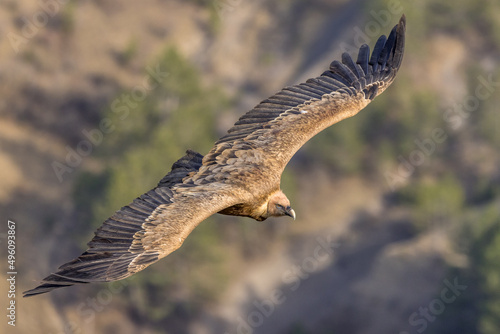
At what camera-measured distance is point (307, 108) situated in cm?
2078

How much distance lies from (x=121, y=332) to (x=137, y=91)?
2056 centimetres

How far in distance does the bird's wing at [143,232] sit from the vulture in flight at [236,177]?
0.02 m

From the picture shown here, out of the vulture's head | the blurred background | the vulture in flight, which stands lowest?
the vulture's head

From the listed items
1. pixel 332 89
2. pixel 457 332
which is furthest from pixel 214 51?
pixel 332 89

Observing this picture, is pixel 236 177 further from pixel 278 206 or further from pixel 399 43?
pixel 399 43

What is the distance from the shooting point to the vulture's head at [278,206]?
62.3 feet

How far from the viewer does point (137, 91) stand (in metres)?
69.1

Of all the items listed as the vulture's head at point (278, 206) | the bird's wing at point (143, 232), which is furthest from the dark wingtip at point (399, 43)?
the bird's wing at point (143, 232)

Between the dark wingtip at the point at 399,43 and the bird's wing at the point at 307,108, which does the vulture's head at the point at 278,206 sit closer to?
the bird's wing at the point at 307,108

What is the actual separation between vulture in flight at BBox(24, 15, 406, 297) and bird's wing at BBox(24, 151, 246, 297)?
2 centimetres

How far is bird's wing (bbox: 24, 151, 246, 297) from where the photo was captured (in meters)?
15.6

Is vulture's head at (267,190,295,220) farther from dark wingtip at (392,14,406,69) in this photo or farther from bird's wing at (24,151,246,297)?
dark wingtip at (392,14,406,69)

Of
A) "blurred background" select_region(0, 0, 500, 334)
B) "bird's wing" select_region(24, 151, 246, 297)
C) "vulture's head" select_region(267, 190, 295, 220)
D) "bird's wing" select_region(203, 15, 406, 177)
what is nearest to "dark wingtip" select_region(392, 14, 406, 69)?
"bird's wing" select_region(203, 15, 406, 177)

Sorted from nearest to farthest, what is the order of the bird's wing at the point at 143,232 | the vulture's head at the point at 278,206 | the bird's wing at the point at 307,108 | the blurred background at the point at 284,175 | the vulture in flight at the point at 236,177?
the bird's wing at the point at 143,232 → the vulture in flight at the point at 236,177 → the vulture's head at the point at 278,206 → the bird's wing at the point at 307,108 → the blurred background at the point at 284,175
